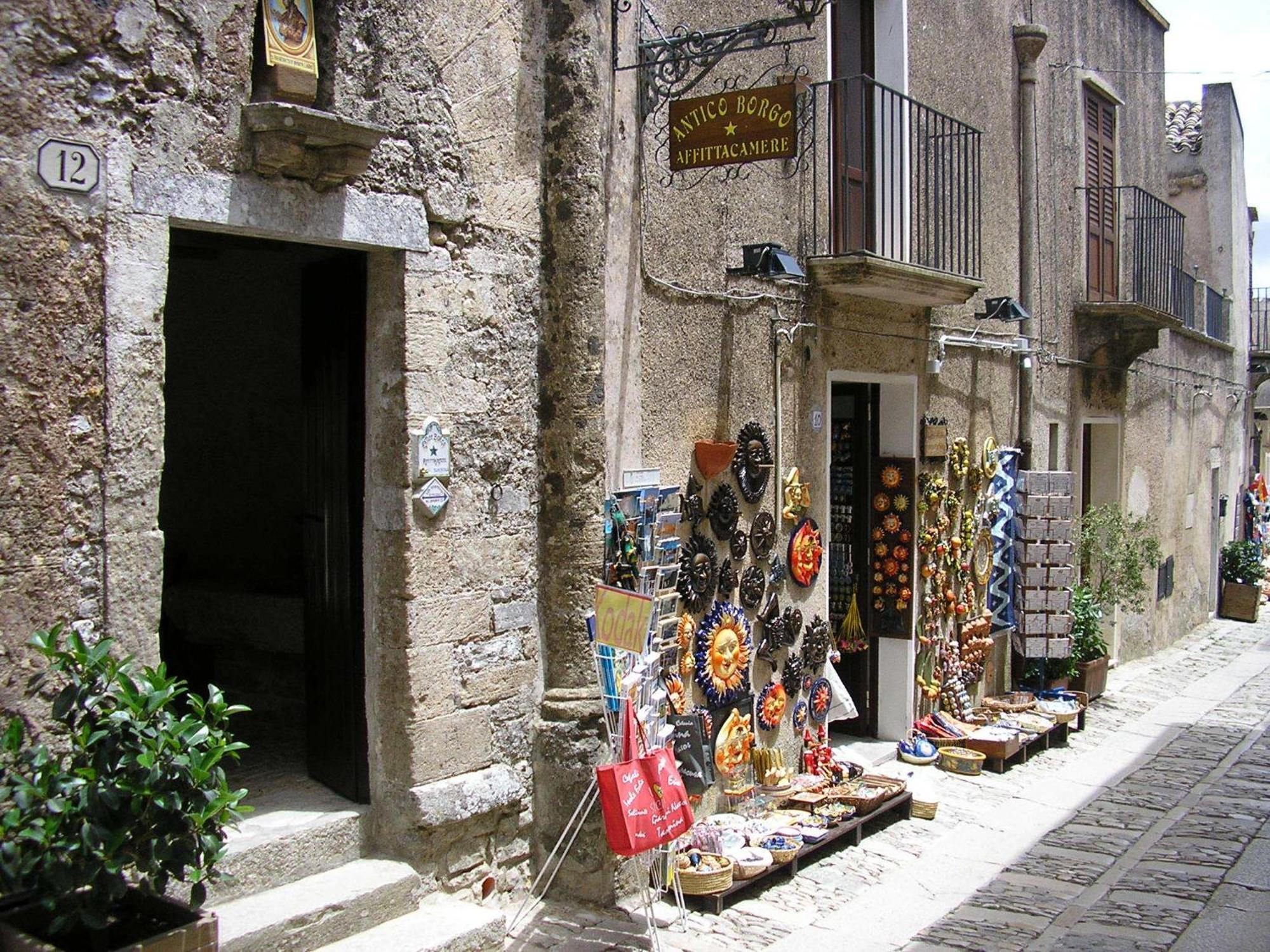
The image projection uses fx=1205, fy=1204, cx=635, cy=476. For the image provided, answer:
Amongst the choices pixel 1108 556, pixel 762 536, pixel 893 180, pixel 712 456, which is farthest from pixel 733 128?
pixel 1108 556

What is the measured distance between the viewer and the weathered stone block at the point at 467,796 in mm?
4855

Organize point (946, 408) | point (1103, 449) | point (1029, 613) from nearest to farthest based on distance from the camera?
point (946, 408), point (1029, 613), point (1103, 449)

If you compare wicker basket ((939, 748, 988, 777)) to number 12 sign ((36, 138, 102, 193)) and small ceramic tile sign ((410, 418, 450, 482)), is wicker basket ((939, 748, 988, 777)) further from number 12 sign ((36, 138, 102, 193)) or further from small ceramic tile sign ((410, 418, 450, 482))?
number 12 sign ((36, 138, 102, 193))

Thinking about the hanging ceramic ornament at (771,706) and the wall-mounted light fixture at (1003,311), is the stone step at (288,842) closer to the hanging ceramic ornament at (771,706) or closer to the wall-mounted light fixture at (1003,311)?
the hanging ceramic ornament at (771,706)

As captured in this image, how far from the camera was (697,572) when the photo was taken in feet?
21.4

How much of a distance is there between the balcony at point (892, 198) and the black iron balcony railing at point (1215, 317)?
29.5 feet

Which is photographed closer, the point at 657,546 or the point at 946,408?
the point at 657,546

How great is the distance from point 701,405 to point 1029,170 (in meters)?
5.71

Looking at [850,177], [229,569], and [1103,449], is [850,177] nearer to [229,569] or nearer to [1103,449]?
[229,569]

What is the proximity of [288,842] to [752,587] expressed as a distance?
10.7 ft

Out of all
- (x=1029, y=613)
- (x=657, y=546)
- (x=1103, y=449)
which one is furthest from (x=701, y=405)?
(x=1103, y=449)

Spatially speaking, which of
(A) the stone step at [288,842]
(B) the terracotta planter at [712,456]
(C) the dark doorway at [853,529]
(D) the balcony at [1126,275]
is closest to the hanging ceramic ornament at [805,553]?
(B) the terracotta planter at [712,456]

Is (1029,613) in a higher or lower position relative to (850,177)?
lower

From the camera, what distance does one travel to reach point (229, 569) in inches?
309
